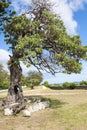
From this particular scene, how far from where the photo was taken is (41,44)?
20484 millimetres

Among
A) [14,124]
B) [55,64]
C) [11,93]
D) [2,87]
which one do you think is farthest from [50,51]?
[2,87]

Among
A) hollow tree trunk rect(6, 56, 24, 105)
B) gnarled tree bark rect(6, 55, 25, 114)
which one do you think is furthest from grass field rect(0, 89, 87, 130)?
hollow tree trunk rect(6, 56, 24, 105)

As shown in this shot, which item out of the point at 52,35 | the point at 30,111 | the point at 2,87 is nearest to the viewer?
the point at 30,111

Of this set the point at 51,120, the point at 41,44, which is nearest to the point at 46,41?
the point at 41,44

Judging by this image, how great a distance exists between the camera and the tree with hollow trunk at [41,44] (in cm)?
2003

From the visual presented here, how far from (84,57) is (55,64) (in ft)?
7.47

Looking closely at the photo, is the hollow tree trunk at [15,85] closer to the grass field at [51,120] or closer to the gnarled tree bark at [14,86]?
the gnarled tree bark at [14,86]

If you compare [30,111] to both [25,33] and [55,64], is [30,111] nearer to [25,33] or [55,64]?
[55,64]

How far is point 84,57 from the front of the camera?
21516 mm

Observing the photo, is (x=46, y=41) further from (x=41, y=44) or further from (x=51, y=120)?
(x=51, y=120)

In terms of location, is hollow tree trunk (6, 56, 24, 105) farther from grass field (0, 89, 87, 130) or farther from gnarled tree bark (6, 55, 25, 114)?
grass field (0, 89, 87, 130)

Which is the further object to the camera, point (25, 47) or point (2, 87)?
point (2, 87)

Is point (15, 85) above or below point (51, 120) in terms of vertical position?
above

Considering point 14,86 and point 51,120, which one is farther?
point 14,86
